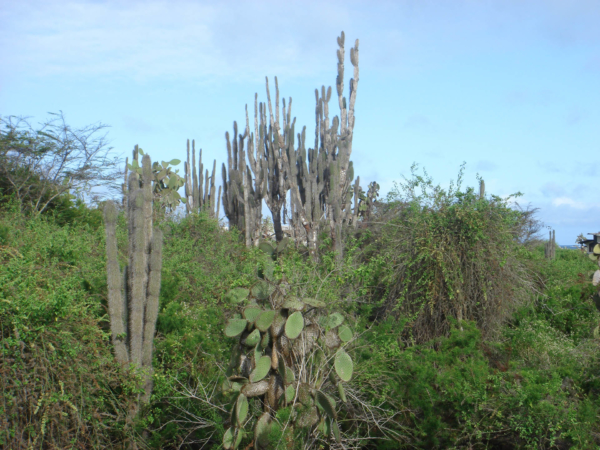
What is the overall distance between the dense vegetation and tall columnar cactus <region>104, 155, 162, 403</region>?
0.60ft

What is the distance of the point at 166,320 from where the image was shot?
5.84m

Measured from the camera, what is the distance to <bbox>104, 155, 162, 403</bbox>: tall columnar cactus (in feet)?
17.2

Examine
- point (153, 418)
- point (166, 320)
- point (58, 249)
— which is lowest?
point (153, 418)

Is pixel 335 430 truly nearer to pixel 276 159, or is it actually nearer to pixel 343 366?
pixel 343 366

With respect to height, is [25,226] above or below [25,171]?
below

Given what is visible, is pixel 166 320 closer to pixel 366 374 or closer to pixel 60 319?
pixel 60 319

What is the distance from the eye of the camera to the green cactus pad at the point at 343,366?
372cm

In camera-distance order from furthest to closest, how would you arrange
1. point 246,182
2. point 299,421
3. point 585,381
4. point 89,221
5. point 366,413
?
point 246,182 < point 89,221 < point 585,381 < point 366,413 < point 299,421

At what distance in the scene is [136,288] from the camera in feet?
17.7

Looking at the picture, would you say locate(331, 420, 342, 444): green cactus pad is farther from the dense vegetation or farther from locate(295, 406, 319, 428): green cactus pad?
the dense vegetation

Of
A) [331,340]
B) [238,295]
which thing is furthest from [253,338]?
[331,340]

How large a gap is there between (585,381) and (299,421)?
2.82 metres

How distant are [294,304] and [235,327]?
1.61 feet

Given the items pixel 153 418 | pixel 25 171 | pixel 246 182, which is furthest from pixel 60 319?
pixel 246 182
